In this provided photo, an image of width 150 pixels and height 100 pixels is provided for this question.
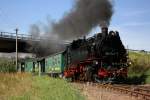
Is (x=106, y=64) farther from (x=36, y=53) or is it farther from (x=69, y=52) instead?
(x=36, y=53)

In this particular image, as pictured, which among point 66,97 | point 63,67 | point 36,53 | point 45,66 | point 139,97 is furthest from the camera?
point 36,53

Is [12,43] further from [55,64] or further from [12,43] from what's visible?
[55,64]

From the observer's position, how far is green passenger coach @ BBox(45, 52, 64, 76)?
99.0 ft

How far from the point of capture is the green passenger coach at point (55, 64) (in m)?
30.2

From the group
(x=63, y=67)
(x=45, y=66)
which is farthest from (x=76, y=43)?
(x=45, y=66)

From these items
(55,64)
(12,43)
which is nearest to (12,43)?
(12,43)

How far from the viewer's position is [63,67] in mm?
29938

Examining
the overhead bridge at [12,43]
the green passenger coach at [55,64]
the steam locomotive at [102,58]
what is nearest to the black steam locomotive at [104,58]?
the steam locomotive at [102,58]

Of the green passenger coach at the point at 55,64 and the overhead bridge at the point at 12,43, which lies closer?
the green passenger coach at the point at 55,64

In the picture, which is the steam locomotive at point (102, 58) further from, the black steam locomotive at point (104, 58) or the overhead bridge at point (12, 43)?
the overhead bridge at point (12, 43)

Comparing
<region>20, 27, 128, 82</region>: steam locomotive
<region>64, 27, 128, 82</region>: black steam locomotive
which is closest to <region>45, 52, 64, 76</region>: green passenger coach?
<region>20, 27, 128, 82</region>: steam locomotive

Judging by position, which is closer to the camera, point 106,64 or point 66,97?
point 66,97

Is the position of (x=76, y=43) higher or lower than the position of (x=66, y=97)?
higher

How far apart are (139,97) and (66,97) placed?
3953 mm
